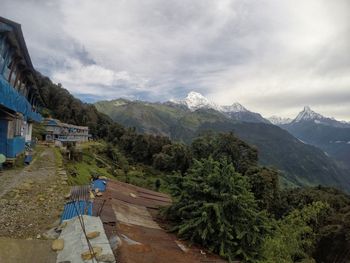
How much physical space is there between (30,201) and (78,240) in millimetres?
5342

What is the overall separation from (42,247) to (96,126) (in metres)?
106

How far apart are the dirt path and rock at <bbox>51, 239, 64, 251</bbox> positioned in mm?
1020

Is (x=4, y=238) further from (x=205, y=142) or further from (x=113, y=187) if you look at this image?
(x=205, y=142)

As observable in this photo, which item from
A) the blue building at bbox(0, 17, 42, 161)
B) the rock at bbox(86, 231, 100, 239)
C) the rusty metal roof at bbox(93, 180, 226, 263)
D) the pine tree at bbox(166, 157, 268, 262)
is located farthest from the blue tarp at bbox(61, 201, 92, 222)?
the blue building at bbox(0, 17, 42, 161)

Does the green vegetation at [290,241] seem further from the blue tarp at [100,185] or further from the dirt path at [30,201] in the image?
the blue tarp at [100,185]

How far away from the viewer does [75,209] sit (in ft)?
39.1

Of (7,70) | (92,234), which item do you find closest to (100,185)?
(92,234)

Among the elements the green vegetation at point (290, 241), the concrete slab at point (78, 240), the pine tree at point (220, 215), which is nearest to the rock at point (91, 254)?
the concrete slab at point (78, 240)

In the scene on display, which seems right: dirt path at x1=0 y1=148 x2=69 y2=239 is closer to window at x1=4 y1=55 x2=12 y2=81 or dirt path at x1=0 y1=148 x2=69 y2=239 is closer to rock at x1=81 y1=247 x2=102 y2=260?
Result: rock at x1=81 y1=247 x2=102 y2=260

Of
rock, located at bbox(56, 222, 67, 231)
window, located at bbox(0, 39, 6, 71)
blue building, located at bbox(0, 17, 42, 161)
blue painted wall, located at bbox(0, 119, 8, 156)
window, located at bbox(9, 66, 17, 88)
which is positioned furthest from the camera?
window, located at bbox(9, 66, 17, 88)

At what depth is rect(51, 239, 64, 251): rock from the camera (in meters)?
9.06

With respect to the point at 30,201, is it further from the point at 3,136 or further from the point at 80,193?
the point at 3,136

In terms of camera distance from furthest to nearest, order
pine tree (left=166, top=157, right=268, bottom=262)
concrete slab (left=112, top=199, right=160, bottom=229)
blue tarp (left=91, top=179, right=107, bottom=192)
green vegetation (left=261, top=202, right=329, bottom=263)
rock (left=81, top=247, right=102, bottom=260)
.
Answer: blue tarp (left=91, top=179, right=107, bottom=192) → concrete slab (left=112, top=199, right=160, bottom=229) → pine tree (left=166, top=157, right=268, bottom=262) → green vegetation (left=261, top=202, right=329, bottom=263) → rock (left=81, top=247, right=102, bottom=260)

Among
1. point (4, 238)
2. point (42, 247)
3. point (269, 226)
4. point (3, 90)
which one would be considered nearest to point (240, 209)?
point (269, 226)
